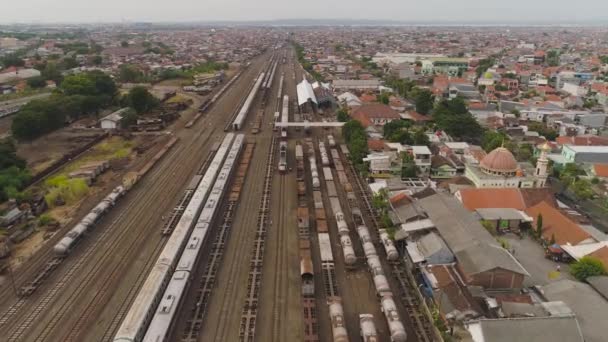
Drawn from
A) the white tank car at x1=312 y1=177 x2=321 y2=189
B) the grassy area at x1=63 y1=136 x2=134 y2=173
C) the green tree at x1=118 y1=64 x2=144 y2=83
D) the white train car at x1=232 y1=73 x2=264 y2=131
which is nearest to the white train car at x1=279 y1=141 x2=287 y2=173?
the white tank car at x1=312 y1=177 x2=321 y2=189

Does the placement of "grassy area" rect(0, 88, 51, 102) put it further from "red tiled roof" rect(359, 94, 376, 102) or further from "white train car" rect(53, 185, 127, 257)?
"red tiled roof" rect(359, 94, 376, 102)

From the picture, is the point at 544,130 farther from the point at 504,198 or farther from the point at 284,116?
the point at 284,116

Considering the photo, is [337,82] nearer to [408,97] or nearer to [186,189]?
[408,97]

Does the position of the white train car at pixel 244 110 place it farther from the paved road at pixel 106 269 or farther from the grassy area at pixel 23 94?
the grassy area at pixel 23 94

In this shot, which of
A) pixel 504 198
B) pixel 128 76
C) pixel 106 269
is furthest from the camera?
pixel 128 76

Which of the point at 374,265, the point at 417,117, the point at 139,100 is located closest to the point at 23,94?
the point at 139,100

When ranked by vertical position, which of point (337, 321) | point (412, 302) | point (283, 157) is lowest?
point (412, 302)
